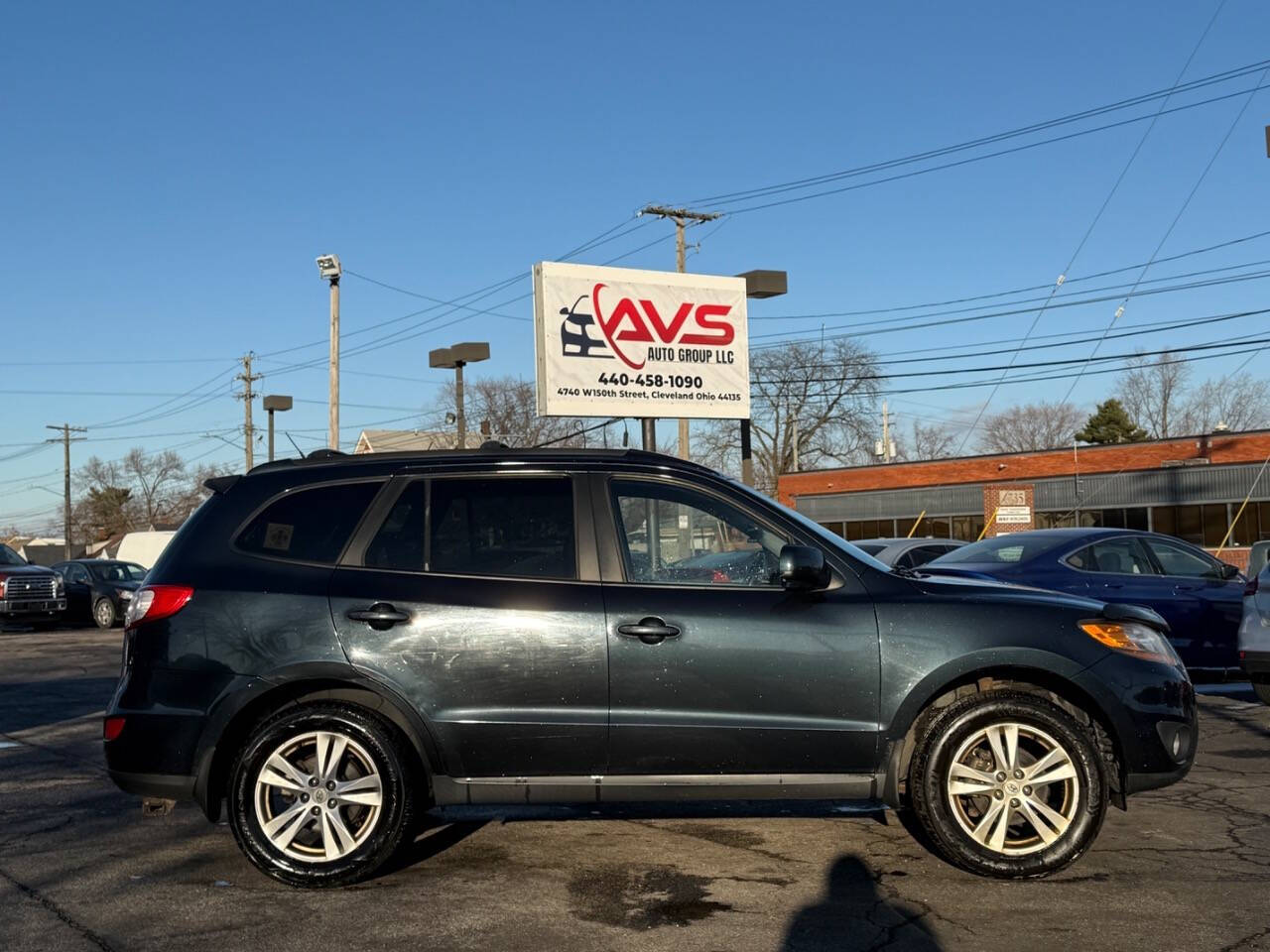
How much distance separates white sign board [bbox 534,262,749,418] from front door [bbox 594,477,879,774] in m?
16.0

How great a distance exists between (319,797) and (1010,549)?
29.9 ft

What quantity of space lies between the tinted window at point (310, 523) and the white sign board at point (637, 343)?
1549cm

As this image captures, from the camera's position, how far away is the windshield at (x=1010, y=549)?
1281cm

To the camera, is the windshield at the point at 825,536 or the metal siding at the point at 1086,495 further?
the metal siding at the point at 1086,495

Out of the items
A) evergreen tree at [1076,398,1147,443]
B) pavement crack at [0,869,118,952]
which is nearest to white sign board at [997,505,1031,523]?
pavement crack at [0,869,118,952]

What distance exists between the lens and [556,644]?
561 cm

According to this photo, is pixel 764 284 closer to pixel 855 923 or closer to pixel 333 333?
pixel 333 333

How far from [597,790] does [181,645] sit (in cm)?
194

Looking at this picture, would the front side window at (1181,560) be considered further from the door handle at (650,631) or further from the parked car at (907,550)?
the door handle at (650,631)

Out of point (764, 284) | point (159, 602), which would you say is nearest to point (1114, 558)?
point (159, 602)

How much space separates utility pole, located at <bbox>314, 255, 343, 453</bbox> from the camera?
30391 mm

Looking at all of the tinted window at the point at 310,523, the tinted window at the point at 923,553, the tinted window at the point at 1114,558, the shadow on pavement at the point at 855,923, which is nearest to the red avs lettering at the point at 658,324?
the tinted window at the point at 923,553

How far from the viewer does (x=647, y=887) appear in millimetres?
5496

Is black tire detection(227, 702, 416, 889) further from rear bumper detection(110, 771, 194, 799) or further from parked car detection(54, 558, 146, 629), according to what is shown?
Answer: parked car detection(54, 558, 146, 629)
